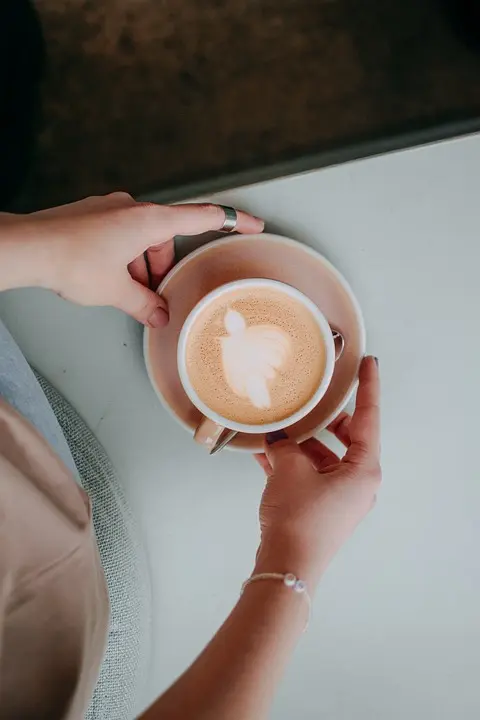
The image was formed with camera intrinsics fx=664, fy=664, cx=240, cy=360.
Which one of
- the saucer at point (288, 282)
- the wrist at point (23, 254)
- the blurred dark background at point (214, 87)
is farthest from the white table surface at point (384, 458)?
the blurred dark background at point (214, 87)

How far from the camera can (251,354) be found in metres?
0.60

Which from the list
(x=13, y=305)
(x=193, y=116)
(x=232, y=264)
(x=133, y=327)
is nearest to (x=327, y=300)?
(x=232, y=264)

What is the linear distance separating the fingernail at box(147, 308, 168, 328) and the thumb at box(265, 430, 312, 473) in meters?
0.15

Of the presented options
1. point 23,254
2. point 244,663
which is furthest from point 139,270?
point 244,663

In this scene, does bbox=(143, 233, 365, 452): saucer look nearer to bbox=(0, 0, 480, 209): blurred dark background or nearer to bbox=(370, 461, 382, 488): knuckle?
bbox=(370, 461, 382, 488): knuckle

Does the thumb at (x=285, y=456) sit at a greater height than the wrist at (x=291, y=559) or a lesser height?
greater

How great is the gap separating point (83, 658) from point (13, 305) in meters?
0.37

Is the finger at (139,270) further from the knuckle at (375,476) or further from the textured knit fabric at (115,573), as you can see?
the knuckle at (375,476)

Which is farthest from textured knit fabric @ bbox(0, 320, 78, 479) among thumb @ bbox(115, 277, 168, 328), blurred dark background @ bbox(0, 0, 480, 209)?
blurred dark background @ bbox(0, 0, 480, 209)

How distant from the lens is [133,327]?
0.68 meters

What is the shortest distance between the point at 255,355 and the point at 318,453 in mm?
116

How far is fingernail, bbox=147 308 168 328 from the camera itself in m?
0.63

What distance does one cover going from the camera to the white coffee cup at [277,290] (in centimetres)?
59

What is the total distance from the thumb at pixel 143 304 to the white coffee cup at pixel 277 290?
5 cm
